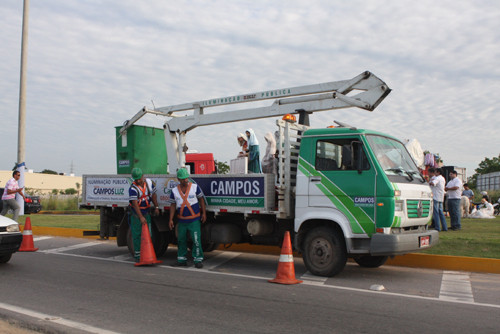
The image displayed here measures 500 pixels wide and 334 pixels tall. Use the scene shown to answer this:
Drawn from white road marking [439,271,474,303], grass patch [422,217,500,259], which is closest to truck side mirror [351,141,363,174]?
white road marking [439,271,474,303]

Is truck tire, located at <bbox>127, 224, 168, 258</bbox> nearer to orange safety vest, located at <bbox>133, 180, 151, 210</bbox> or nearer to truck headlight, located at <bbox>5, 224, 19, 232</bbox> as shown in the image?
orange safety vest, located at <bbox>133, 180, 151, 210</bbox>

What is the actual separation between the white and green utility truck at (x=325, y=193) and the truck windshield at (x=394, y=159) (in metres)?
0.02

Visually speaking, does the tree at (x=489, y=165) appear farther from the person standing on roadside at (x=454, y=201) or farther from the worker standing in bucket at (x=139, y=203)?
the worker standing in bucket at (x=139, y=203)

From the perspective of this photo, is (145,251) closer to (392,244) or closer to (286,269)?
(286,269)

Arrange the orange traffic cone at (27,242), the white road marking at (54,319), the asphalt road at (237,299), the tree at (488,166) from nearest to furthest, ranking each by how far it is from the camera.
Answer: the white road marking at (54,319) < the asphalt road at (237,299) < the orange traffic cone at (27,242) < the tree at (488,166)

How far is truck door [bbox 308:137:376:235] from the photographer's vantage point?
743 cm

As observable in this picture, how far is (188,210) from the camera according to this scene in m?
8.70

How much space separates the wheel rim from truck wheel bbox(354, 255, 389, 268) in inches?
48.9

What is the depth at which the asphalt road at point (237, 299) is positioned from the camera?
5.10m

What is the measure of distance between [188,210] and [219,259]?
174 centimetres

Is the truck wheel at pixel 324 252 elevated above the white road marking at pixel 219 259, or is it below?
above

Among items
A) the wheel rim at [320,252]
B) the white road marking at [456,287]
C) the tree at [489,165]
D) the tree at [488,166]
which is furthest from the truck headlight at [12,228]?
the tree at [489,165]

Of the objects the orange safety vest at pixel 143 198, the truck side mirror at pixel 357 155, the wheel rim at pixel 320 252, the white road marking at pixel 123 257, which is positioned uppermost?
the truck side mirror at pixel 357 155

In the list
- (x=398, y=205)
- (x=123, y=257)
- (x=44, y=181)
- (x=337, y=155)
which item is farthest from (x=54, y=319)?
(x=44, y=181)
